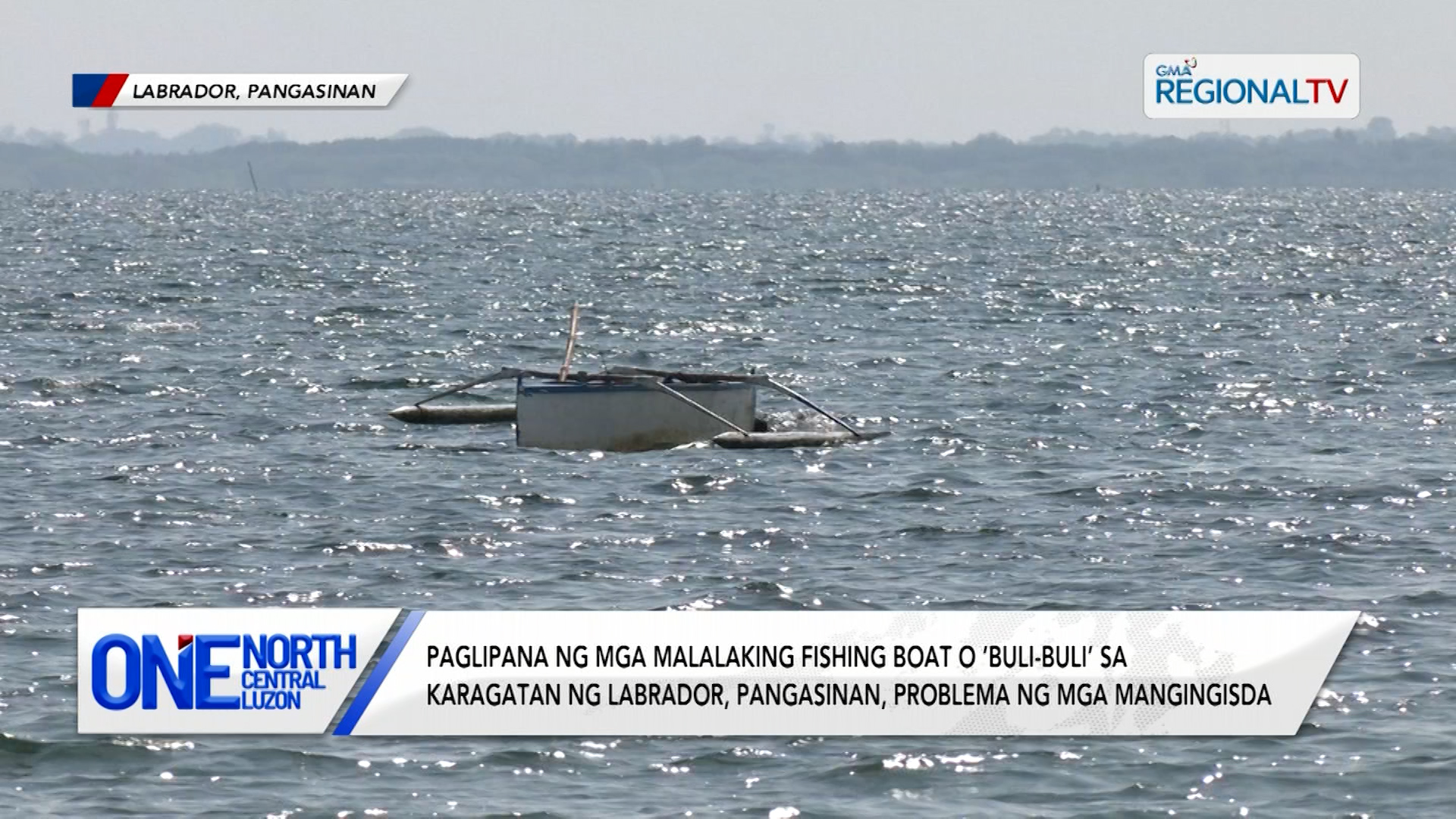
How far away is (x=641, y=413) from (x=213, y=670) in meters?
16.9

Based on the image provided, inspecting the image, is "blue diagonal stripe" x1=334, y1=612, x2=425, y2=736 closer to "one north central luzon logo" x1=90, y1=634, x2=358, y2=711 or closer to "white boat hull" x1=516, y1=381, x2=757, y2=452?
"one north central luzon logo" x1=90, y1=634, x2=358, y2=711

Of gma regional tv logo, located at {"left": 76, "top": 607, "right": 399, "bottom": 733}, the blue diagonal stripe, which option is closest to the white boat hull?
the blue diagonal stripe

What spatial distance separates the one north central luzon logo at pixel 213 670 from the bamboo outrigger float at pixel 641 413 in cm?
1563

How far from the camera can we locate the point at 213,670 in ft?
51.5

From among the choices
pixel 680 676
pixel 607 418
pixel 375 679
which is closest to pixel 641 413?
pixel 607 418

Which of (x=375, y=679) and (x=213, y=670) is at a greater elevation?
(x=213, y=670)

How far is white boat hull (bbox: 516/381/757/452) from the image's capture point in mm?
32281

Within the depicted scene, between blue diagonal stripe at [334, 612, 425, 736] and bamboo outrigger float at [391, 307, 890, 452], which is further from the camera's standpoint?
bamboo outrigger float at [391, 307, 890, 452]

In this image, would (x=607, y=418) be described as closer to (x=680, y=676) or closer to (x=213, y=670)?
(x=680, y=676)

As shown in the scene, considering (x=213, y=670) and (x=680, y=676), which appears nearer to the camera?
(x=213, y=670)

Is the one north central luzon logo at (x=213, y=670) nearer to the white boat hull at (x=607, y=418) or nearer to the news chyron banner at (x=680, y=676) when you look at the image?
the news chyron banner at (x=680, y=676)

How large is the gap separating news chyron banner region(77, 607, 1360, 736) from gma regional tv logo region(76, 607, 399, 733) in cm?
2

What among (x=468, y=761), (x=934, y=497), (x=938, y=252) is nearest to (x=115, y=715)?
(x=468, y=761)

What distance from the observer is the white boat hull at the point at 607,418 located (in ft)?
106
